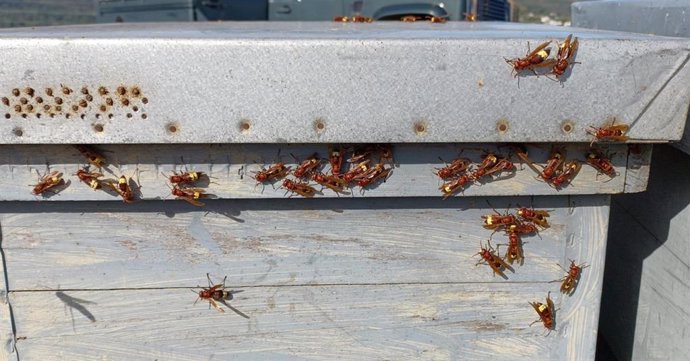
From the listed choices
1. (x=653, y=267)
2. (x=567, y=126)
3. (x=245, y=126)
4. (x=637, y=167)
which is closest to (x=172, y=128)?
(x=245, y=126)

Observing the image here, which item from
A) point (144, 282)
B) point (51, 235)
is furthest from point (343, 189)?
point (51, 235)

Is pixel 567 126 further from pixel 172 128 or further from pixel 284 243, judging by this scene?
pixel 172 128

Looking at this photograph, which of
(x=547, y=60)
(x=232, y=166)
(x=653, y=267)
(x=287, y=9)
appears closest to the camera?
(x=547, y=60)

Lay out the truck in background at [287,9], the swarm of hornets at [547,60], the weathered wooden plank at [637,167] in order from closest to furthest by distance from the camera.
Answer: the swarm of hornets at [547,60], the weathered wooden plank at [637,167], the truck in background at [287,9]

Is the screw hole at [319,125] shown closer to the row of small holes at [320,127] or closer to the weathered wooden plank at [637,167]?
the row of small holes at [320,127]

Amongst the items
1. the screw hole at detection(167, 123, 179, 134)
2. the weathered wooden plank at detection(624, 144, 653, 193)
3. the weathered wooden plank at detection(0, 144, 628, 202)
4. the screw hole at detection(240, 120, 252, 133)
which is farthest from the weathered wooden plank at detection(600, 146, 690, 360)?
the screw hole at detection(167, 123, 179, 134)

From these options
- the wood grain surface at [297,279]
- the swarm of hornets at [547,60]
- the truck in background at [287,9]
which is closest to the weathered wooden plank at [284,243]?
the wood grain surface at [297,279]

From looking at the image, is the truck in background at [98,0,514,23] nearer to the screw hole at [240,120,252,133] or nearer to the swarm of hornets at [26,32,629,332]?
the swarm of hornets at [26,32,629,332]
